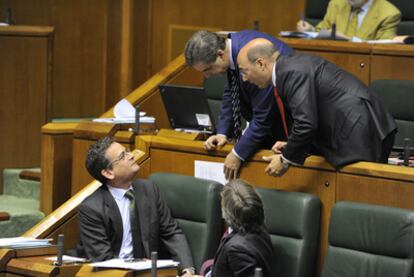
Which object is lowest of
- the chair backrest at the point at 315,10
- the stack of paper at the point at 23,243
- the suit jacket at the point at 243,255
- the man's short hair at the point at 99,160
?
the stack of paper at the point at 23,243

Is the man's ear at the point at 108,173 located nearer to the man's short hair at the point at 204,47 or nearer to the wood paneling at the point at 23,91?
the man's short hair at the point at 204,47

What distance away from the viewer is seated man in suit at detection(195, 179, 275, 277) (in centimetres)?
360

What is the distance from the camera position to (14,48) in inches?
235

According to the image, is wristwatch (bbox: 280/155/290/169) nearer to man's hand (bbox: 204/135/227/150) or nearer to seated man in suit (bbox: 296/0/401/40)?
man's hand (bbox: 204/135/227/150)

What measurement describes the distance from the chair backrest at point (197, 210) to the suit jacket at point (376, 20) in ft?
7.59

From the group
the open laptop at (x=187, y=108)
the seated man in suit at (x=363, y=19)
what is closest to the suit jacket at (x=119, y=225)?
the open laptop at (x=187, y=108)

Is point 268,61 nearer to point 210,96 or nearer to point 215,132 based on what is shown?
point 215,132

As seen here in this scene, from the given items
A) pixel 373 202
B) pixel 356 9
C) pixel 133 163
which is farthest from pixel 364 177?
pixel 356 9

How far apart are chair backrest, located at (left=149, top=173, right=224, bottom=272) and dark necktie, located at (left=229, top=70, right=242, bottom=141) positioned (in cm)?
35

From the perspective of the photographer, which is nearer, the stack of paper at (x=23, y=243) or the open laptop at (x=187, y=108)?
the stack of paper at (x=23, y=243)

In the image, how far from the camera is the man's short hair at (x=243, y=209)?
3.63 metres

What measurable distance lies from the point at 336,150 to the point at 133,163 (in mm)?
849

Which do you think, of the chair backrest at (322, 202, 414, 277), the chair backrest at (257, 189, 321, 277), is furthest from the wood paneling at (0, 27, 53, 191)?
the chair backrest at (322, 202, 414, 277)

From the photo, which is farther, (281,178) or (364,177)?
(281,178)
